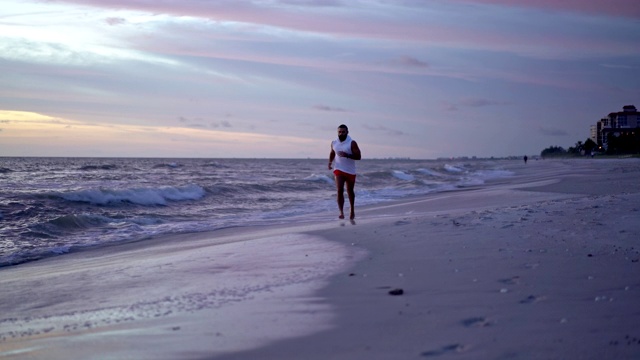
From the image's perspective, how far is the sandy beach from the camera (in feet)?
10.8

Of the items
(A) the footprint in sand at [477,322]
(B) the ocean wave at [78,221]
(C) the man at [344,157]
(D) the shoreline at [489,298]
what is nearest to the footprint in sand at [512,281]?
(D) the shoreline at [489,298]

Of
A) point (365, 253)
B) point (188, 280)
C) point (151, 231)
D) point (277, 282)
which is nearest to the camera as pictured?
point (277, 282)

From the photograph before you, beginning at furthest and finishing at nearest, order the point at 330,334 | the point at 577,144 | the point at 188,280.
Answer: the point at 577,144
the point at 188,280
the point at 330,334

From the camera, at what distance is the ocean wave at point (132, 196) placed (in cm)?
1753

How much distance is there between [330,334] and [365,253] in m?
3.02

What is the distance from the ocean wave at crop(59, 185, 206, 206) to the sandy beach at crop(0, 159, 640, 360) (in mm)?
10406

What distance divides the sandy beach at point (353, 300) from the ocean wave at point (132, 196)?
10406 mm

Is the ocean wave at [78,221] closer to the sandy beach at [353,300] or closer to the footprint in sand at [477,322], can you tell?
the sandy beach at [353,300]

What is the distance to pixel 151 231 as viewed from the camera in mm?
11312

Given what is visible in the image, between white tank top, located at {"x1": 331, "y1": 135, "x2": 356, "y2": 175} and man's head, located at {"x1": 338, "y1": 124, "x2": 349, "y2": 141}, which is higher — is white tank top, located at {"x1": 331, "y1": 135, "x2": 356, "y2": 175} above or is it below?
below

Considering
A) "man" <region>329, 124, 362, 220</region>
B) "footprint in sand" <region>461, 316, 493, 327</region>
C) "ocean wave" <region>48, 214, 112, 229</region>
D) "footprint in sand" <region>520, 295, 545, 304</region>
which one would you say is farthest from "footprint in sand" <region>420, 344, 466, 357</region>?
"ocean wave" <region>48, 214, 112, 229</region>

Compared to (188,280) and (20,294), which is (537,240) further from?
(20,294)

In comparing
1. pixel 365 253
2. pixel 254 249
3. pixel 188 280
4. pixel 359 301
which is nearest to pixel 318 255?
pixel 365 253

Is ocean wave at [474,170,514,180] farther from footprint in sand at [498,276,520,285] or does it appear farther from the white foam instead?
footprint in sand at [498,276,520,285]
